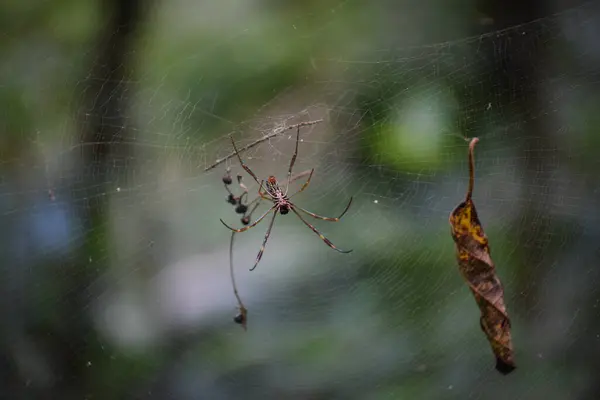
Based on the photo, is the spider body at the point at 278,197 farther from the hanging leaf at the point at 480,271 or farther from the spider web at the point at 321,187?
the hanging leaf at the point at 480,271

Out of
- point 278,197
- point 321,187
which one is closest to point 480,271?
point 278,197

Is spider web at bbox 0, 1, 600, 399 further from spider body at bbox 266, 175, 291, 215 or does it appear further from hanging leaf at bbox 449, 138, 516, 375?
hanging leaf at bbox 449, 138, 516, 375


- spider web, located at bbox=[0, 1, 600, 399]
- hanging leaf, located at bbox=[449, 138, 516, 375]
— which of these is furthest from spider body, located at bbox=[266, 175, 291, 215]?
hanging leaf, located at bbox=[449, 138, 516, 375]

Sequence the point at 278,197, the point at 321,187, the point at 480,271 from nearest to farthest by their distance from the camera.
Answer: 1. the point at 480,271
2. the point at 278,197
3. the point at 321,187

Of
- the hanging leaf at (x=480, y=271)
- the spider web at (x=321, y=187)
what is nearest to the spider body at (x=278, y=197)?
the spider web at (x=321, y=187)

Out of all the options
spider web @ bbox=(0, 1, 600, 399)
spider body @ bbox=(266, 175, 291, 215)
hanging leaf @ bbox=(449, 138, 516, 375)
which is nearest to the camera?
hanging leaf @ bbox=(449, 138, 516, 375)

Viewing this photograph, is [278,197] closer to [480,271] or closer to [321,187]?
[321,187]

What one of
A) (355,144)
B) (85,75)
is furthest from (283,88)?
(85,75)
